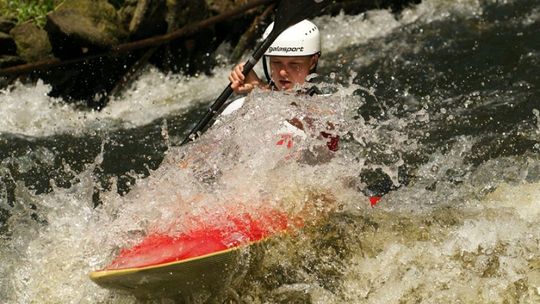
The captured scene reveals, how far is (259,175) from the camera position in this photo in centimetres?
454

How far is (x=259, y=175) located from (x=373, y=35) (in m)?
5.21

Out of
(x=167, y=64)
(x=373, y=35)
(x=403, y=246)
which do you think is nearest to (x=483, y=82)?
(x=373, y=35)

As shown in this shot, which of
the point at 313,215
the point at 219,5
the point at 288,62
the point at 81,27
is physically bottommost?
the point at 219,5

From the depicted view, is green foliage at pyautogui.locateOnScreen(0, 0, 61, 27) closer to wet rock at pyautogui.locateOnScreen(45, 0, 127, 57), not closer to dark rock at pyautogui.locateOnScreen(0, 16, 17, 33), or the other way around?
dark rock at pyautogui.locateOnScreen(0, 16, 17, 33)

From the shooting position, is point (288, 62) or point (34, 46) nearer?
point (288, 62)

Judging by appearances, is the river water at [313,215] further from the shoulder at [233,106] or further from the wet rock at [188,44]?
the wet rock at [188,44]

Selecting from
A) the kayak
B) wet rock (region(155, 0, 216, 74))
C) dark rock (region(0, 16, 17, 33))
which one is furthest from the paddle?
dark rock (region(0, 16, 17, 33))

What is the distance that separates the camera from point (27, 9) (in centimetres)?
859

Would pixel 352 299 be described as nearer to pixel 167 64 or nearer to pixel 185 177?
pixel 185 177

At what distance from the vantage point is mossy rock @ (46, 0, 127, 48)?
26.0ft

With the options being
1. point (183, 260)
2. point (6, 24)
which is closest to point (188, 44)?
point (6, 24)

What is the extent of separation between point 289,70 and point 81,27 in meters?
3.39

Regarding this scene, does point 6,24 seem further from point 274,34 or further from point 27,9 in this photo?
point 274,34

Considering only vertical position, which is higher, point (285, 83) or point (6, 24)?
point (285, 83)
